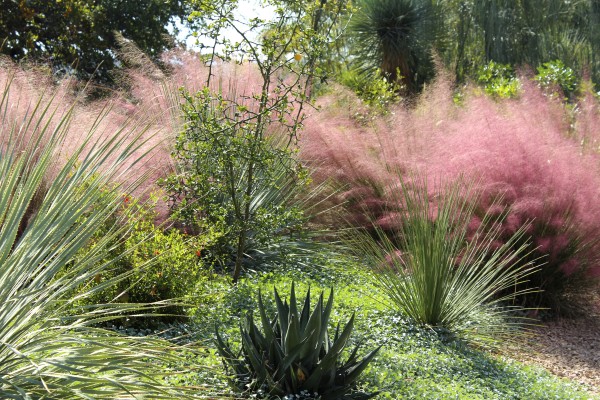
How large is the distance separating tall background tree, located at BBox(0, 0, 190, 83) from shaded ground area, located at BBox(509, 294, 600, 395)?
9.67 meters

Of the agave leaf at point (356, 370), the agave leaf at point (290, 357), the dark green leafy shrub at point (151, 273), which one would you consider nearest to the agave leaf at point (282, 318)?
the agave leaf at point (290, 357)

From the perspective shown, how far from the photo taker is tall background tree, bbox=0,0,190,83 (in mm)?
14383

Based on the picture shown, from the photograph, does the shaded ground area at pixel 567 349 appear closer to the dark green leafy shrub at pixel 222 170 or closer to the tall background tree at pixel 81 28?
the dark green leafy shrub at pixel 222 170

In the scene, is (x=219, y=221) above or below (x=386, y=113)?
below

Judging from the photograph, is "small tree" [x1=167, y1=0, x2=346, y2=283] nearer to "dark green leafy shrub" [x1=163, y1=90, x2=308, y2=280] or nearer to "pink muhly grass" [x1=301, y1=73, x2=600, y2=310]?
"dark green leafy shrub" [x1=163, y1=90, x2=308, y2=280]

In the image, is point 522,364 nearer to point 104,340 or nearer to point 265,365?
point 265,365

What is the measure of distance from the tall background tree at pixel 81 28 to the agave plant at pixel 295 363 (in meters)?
10.9

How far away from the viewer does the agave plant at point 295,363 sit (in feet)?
12.7

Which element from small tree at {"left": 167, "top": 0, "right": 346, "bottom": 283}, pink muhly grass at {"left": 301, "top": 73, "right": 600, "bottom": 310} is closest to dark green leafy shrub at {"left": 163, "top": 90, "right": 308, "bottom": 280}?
small tree at {"left": 167, "top": 0, "right": 346, "bottom": 283}

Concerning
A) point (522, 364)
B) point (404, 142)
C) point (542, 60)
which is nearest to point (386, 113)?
point (404, 142)

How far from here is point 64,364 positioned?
2520mm

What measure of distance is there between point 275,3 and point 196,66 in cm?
250

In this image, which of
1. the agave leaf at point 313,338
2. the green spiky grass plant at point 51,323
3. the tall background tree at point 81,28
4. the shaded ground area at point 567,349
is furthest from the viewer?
the tall background tree at point 81,28

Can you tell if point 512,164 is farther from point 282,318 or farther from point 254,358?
point 254,358
